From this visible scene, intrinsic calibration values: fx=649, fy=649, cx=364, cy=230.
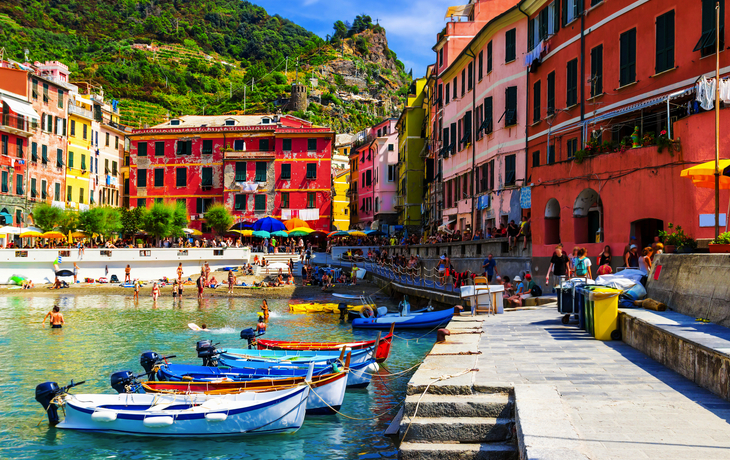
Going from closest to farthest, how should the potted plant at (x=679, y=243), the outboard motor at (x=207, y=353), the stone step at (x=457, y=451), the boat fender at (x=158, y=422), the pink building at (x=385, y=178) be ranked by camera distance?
1. the stone step at (x=457, y=451)
2. the boat fender at (x=158, y=422)
3. the potted plant at (x=679, y=243)
4. the outboard motor at (x=207, y=353)
5. the pink building at (x=385, y=178)

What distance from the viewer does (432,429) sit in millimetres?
8812

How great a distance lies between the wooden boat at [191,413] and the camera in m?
13.5

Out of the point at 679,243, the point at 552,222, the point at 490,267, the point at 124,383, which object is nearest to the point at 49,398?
the point at 124,383

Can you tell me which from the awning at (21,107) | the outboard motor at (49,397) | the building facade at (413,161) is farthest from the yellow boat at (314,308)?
the awning at (21,107)

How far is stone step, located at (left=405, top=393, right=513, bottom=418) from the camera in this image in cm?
884

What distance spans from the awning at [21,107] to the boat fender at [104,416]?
5263 cm

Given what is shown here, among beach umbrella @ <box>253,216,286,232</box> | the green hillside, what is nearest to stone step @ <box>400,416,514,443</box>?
beach umbrella @ <box>253,216,286,232</box>

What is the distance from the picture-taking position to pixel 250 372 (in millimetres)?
16859

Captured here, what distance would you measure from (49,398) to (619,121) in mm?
22735

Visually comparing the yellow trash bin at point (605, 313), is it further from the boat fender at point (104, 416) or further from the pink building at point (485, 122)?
the pink building at point (485, 122)

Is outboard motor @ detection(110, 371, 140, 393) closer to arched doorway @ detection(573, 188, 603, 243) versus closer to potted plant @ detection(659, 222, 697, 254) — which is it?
potted plant @ detection(659, 222, 697, 254)

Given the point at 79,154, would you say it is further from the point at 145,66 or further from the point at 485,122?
the point at 145,66

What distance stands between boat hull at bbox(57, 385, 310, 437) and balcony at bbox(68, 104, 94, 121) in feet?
204

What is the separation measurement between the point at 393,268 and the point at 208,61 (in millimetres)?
163280
